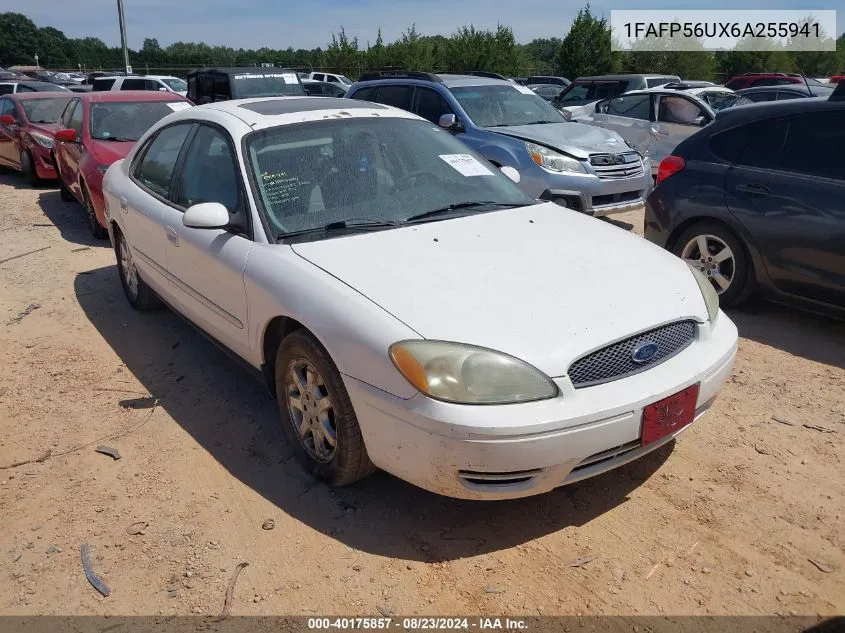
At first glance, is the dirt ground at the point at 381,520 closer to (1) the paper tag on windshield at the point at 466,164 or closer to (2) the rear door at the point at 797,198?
(2) the rear door at the point at 797,198

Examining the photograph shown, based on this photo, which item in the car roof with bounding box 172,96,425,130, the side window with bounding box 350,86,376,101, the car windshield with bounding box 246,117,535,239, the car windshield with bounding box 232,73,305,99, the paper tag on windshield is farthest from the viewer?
the car windshield with bounding box 232,73,305,99

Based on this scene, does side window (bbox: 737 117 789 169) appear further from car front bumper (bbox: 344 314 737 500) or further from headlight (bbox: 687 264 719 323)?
car front bumper (bbox: 344 314 737 500)

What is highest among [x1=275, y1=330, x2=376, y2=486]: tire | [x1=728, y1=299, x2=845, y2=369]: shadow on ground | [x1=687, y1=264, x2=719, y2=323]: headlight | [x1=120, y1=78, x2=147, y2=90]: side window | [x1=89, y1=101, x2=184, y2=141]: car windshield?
[x1=120, y1=78, x2=147, y2=90]: side window

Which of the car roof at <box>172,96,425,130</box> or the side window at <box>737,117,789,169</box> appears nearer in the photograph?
the car roof at <box>172,96,425,130</box>

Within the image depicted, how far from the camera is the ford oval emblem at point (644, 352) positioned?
2.81 metres

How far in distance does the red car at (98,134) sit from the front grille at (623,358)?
6123 mm

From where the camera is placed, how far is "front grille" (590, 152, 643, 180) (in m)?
7.87

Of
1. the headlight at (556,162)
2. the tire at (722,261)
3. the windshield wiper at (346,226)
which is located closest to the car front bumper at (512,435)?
the windshield wiper at (346,226)

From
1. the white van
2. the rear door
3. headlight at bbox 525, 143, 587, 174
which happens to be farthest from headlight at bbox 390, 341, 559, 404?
the white van

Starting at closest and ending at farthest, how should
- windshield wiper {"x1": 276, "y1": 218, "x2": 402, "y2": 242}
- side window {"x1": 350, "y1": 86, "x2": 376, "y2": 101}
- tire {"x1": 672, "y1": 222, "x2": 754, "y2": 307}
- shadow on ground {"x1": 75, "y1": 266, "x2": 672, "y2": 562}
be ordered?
1. shadow on ground {"x1": 75, "y1": 266, "x2": 672, "y2": 562}
2. windshield wiper {"x1": 276, "y1": 218, "x2": 402, "y2": 242}
3. tire {"x1": 672, "y1": 222, "x2": 754, "y2": 307}
4. side window {"x1": 350, "y1": 86, "x2": 376, "y2": 101}

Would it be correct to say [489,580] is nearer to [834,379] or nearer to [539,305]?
[539,305]

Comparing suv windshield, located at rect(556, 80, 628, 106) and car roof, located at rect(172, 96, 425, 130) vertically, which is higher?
suv windshield, located at rect(556, 80, 628, 106)

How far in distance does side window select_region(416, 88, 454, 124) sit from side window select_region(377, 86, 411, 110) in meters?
0.21

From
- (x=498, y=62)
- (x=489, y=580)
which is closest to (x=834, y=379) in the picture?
(x=489, y=580)
